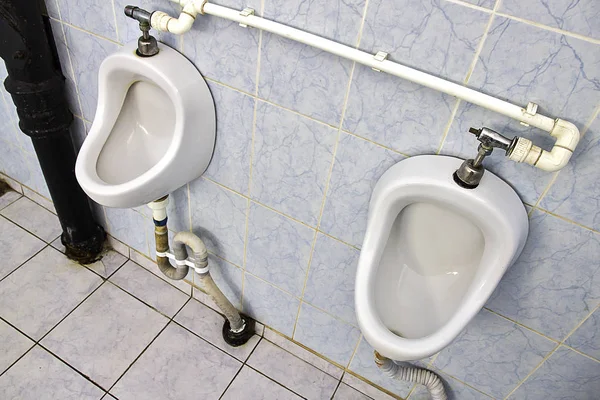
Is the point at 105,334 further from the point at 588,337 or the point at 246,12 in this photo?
the point at 588,337

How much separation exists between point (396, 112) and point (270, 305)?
92 cm

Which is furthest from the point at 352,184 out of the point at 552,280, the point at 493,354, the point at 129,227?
the point at 129,227

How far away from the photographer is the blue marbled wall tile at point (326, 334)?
1478 mm

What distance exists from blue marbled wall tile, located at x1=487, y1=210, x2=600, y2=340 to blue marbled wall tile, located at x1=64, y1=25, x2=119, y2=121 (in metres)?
1.19

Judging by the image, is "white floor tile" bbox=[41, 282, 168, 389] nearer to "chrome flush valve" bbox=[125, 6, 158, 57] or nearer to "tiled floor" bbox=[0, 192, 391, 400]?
"tiled floor" bbox=[0, 192, 391, 400]

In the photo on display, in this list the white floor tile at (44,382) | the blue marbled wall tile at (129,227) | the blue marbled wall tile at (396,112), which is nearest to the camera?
the blue marbled wall tile at (396,112)

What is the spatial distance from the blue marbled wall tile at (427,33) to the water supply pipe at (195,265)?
0.87 metres

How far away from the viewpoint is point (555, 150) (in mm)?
773

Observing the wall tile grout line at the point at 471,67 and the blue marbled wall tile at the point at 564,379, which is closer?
the wall tile grout line at the point at 471,67

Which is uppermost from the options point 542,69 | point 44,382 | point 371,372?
point 542,69

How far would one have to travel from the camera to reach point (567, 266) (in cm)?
96

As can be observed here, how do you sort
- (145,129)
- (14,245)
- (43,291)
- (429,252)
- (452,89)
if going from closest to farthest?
(452,89) → (429,252) → (145,129) → (43,291) → (14,245)

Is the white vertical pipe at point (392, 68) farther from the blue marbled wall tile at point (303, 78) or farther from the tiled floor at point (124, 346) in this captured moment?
the tiled floor at point (124, 346)

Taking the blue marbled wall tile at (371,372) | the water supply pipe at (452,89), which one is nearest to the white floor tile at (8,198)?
the water supply pipe at (452,89)
